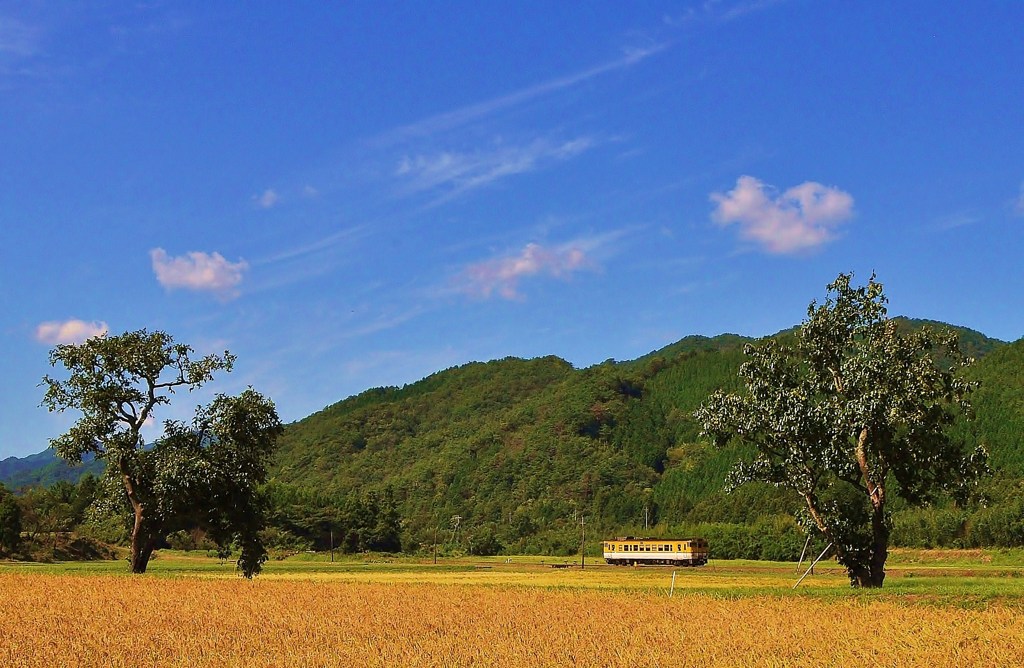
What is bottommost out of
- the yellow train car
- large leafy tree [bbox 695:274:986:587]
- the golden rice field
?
the yellow train car

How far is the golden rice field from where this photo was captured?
19500 millimetres

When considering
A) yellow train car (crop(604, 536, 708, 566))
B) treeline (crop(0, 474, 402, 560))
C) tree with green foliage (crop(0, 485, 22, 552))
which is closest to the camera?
tree with green foliage (crop(0, 485, 22, 552))

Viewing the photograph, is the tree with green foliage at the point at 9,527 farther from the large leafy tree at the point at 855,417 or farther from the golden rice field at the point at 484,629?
the large leafy tree at the point at 855,417

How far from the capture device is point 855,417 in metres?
38.8

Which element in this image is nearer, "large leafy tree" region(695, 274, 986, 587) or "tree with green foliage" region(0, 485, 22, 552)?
"large leafy tree" region(695, 274, 986, 587)

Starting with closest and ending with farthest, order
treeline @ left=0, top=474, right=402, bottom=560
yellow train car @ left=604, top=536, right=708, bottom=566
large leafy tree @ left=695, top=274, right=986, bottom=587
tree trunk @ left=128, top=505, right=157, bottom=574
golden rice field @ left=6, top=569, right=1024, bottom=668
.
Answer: golden rice field @ left=6, top=569, right=1024, bottom=668 → large leafy tree @ left=695, top=274, right=986, bottom=587 → tree trunk @ left=128, top=505, right=157, bottom=574 → yellow train car @ left=604, top=536, right=708, bottom=566 → treeline @ left=0, top=474, right=402, bottom=560

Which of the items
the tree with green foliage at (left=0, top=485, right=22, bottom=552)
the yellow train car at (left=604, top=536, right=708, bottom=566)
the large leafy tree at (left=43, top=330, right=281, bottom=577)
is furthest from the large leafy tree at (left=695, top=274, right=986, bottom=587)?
the tree with green foliage at (left=0, top=485, right=22, bottom=552)

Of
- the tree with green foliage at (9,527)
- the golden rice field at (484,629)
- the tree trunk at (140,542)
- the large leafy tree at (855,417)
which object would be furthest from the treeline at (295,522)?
the golden rice field at (484,629)

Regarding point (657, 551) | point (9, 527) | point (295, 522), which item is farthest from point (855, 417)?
point (295, 522)

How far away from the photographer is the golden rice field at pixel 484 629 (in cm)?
1950

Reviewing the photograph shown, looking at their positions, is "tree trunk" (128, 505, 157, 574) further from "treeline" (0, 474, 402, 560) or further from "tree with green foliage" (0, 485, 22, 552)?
"treeline" (0, 474, 402, 560)

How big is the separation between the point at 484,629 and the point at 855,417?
67.6 ft

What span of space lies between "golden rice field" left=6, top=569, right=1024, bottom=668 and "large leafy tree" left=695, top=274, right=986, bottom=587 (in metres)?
7.11

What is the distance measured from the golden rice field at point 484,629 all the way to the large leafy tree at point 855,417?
280 inches
